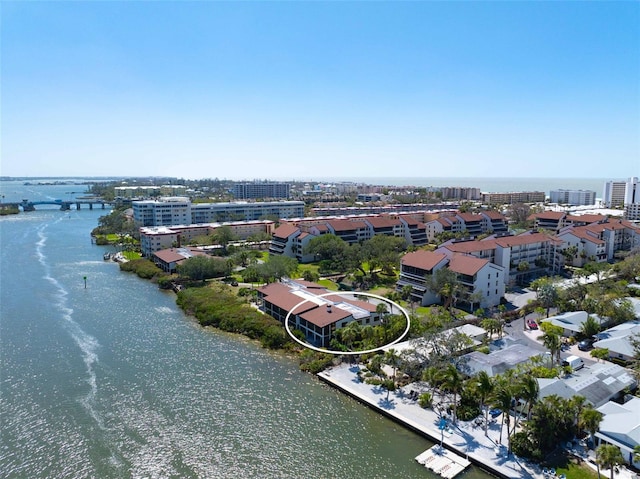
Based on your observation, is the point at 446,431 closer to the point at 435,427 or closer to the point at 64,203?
the point at 435,427

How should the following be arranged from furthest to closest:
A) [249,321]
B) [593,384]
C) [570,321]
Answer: [249,321]
[570,321]
[593,384]

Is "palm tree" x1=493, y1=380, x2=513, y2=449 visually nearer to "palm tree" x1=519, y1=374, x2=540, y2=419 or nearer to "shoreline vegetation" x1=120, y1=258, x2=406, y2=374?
"palm tree" x1=519, y1=374, x2=540, y2=419

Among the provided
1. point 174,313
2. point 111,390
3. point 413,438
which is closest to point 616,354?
point 413,438

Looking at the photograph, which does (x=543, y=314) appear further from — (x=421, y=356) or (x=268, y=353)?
(x=268, y=353)

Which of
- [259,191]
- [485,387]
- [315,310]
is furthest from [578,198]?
[485,387]

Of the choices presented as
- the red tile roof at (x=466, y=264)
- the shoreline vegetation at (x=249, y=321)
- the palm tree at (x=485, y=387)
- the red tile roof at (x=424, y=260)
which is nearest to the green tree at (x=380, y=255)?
the red tile roof at (x=424, y=260)

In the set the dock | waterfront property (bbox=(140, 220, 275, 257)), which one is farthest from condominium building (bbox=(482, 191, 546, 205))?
the dock

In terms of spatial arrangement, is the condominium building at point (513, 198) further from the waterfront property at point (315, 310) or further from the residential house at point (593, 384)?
the residential house at point (593, 384)
